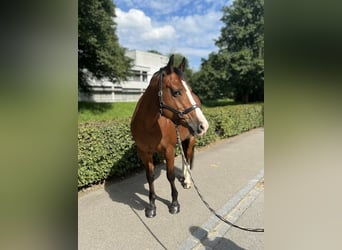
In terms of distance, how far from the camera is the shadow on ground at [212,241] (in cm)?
289

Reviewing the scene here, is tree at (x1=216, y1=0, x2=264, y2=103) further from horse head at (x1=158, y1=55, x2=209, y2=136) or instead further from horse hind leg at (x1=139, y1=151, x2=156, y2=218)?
horse head at (x1=158, y1=55, x2=209, y2=136)

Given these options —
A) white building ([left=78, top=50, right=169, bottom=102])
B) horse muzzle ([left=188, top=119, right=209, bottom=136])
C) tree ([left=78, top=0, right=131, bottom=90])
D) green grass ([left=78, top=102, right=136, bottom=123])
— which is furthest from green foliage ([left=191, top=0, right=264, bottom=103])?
horse muzzle ([left=188, top=119, right=209, bottom=136])

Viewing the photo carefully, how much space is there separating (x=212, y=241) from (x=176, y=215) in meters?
0.82

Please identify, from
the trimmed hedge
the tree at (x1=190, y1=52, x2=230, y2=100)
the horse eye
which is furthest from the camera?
the tree at (x1=190, y1=52, x2=230, y2=100)

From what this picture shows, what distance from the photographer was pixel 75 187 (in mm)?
816

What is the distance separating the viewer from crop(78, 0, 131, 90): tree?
60.0 feet

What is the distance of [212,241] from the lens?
3.03 m

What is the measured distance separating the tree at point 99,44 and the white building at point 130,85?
1683mm

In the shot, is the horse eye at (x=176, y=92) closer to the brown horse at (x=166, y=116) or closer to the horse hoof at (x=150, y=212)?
the brown horse at (x=166, y=116)

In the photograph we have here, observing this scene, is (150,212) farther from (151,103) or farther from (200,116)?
(200,116)

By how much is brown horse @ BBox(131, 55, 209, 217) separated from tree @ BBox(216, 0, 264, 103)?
24.4 meters

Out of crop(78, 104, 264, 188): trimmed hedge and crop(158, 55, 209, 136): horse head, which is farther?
crop(78, 104, 264, 188): trimmed hedge
